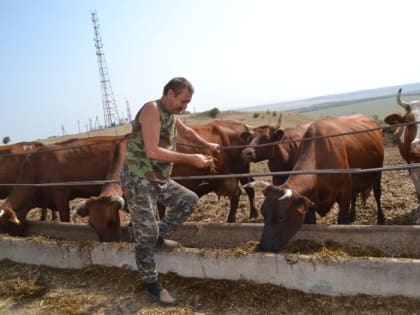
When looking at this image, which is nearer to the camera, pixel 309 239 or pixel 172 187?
pixel 172 187

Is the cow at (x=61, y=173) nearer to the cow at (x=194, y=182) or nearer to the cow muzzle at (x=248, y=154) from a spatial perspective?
the cow at (x=194, y=182)

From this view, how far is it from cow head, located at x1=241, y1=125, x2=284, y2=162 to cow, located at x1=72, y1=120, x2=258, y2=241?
44 cm

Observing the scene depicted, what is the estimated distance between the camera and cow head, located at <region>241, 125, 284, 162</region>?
27.0 feet

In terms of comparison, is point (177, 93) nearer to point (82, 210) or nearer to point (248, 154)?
point (82, 210)

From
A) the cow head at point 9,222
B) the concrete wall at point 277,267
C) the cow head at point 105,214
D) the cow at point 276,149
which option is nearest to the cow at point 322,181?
the concrete wall at point 277,267

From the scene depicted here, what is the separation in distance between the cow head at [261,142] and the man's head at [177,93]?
13.1 feet

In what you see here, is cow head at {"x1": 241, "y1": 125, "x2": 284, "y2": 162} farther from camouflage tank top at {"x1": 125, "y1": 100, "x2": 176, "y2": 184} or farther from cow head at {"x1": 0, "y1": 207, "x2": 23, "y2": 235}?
cow head at {"x1": 0, "y1": 207, "x2": 23, "y2": 235}

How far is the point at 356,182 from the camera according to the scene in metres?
7.06

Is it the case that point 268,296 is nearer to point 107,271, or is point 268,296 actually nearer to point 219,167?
point 107,271

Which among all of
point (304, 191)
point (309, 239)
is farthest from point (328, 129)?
point (309, 239)

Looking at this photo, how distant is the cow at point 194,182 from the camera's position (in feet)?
19.1

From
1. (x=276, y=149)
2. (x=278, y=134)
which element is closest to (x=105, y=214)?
(x=276, y=149)

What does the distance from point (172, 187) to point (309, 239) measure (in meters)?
1.89

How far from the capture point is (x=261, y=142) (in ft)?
28.3
